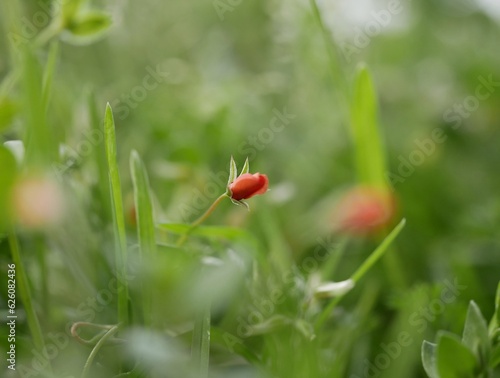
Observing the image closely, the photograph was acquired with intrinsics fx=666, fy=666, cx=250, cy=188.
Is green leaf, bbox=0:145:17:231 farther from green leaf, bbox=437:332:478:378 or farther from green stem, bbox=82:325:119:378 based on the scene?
green leaf, bbox=437:332:478:378

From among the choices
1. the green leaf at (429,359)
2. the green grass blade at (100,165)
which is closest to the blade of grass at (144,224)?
the green grass blade at (100,165)

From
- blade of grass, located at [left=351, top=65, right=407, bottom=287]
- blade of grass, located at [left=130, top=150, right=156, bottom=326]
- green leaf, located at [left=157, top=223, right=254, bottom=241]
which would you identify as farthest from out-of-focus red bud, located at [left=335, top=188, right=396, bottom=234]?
blade of grass, located at [left=130, top=150, right=156, bottom=326]

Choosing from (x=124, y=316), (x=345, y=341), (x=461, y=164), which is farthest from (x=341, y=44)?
(x=124, y=316)

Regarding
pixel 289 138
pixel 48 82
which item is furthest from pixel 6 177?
pixel 289 138

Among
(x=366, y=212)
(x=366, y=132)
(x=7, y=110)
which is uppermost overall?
(x=7, y=110)

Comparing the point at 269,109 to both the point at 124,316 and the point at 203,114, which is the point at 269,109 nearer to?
the point at 203,114

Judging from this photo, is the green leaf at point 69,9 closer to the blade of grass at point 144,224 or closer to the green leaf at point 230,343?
the blade of grass at point 144,224

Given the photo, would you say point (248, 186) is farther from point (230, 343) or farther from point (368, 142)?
point (368, 142)
